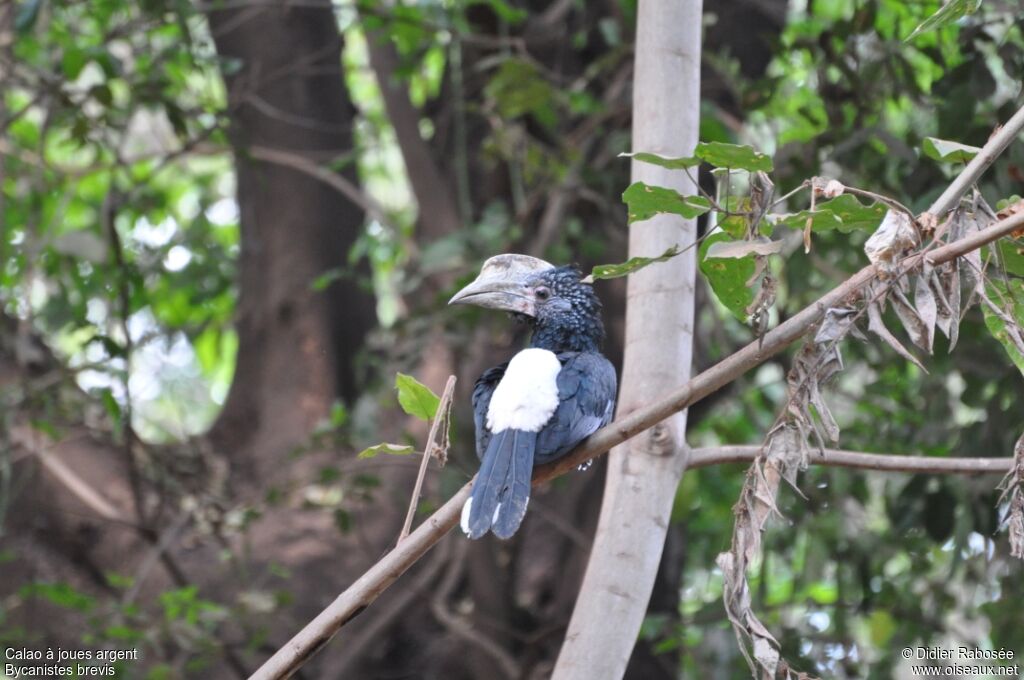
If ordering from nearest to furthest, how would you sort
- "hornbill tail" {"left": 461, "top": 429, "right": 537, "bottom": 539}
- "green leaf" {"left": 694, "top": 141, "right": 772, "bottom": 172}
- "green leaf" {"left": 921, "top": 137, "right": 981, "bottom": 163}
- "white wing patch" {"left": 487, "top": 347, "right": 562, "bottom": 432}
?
"green leaf" {"left": 694, "top": 141, "right": 772, "bottom": 172} → "green leaf" {"left": 921, "top": 137, "right": 981, "bottom": 163} → "hornbill tail" {"left": 461, "top": 429, "right": 537, "bottom": 539} → "white wing patch" {"left": 487, "top": 347, "right": 562, "bottom": 432}

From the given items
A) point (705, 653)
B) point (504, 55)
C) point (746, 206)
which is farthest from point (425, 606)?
point (746, 206)

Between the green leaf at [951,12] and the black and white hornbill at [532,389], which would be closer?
the green leaf at [951,12]


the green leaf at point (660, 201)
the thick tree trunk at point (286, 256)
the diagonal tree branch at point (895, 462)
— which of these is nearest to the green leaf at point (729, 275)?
the green leaf at point (660, 201)

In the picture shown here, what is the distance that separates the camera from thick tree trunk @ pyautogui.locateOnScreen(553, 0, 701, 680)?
187 centimetres

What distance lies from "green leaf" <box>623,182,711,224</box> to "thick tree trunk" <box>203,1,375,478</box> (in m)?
2.88

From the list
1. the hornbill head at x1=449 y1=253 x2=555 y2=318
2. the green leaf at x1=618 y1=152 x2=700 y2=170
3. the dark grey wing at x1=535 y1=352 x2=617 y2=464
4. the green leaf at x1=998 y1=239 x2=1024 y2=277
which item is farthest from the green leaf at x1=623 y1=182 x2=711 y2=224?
the hornbill head at x1=449 y1=253 x2=555 y2=318

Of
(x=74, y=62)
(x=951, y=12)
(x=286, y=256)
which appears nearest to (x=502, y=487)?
(x=951, y=12)

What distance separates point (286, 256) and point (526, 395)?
246 cm

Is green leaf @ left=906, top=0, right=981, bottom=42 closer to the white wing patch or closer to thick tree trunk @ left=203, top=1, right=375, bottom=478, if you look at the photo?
the white wing patch

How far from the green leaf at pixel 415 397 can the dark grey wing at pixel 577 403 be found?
289 mm

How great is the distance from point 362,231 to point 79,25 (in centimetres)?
133

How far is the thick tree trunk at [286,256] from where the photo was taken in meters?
4.26

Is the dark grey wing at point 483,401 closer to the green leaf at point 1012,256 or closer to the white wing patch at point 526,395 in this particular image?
the white wing patch at point 526,395

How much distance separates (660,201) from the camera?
1.47m
